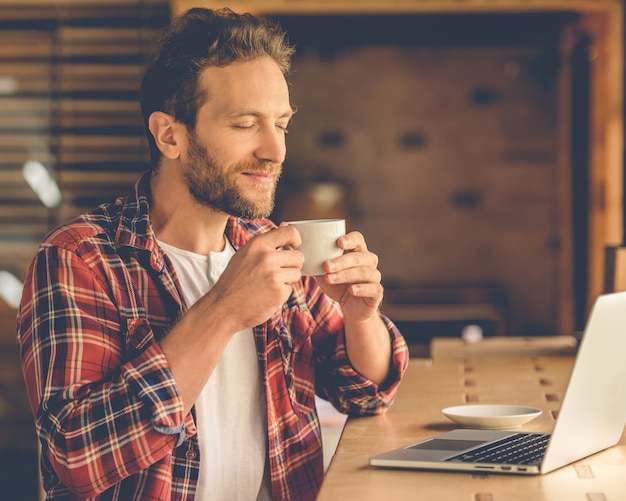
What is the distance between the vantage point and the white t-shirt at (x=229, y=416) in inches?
60.8

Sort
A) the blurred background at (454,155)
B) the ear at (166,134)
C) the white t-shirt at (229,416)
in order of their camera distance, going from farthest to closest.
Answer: the blurred background at (454,155)
the ear at (166,134)
the white t-shirt at (229,416)

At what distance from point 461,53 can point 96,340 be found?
5210 mm

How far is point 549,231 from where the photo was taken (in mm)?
6230

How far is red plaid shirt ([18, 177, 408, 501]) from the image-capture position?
1319 millimetres

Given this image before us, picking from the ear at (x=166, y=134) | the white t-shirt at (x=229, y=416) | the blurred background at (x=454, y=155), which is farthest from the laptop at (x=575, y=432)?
the blurred background at (x=454, y=155)

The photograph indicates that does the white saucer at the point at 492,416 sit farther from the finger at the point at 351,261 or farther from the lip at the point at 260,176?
the lip at the point at 260,176

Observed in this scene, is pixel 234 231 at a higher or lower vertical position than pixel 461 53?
lower

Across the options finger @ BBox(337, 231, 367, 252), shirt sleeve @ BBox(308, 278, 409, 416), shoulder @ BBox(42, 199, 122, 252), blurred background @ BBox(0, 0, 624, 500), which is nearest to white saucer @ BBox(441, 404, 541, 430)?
shirt sleeve @ BBox(308, 278, 409, 416)

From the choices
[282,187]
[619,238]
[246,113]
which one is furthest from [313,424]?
[282,187]

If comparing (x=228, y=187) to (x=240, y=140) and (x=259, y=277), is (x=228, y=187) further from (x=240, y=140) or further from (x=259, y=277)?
(x=259, y=277)

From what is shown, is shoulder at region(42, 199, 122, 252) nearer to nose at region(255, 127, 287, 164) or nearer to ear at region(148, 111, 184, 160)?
ear at region(148, 111, 184, 160)

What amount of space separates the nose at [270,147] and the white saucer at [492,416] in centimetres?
52

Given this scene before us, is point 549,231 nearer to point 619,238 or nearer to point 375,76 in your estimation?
point 375,76

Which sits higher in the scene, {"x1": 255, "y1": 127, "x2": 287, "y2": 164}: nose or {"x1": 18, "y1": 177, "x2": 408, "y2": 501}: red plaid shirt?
{"x1": 255, "y1": 127, "x2": 287, "y2": 164}: nose
